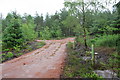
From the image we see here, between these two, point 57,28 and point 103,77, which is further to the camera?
point 57,28

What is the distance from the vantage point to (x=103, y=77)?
346cm

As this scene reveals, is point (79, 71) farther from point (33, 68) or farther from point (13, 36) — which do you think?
point (13, 36)

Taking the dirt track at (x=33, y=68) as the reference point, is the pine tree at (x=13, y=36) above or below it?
above

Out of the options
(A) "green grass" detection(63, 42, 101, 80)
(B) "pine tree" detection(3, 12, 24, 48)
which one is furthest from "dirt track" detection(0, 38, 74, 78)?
(B) "pine tree" detection(3, 12, 24, 48)

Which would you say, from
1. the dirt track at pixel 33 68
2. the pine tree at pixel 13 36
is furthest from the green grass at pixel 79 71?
the pine tree at pixel 13 36

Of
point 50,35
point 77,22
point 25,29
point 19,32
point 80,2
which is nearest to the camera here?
point 80,2

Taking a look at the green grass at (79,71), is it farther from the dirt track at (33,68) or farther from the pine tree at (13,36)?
the pine tree at (13,36)

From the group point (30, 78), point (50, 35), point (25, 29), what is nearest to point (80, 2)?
point (30, 78)

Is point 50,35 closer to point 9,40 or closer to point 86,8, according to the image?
point 9,40

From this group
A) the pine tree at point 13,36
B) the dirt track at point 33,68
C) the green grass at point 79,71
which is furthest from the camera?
the pine tree at point 13,36

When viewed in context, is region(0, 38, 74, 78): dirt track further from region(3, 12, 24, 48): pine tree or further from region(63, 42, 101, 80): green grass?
region(3, 12, 24, 48): pine tree

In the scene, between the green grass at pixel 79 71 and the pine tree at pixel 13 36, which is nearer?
the green grass at pixel 79 71

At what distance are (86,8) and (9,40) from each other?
9743 millimetres

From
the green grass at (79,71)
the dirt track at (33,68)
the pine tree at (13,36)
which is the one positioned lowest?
the dirt track at (33,68)
